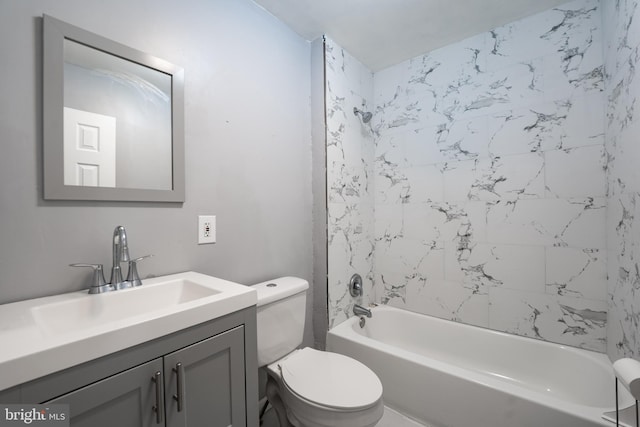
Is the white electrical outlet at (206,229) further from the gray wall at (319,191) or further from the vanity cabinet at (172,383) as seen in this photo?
the gray wall at (319,191)

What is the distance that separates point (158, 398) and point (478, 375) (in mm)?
1460

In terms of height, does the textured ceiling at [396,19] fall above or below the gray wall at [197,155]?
above

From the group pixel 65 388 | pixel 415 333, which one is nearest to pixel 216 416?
pixel 65 388

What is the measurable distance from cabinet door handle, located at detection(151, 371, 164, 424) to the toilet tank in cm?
54

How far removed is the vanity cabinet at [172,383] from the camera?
0.62 metres

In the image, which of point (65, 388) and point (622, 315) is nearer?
point (65, 388)

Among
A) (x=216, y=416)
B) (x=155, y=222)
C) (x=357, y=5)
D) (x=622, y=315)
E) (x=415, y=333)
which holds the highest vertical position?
(x=357, y=5)

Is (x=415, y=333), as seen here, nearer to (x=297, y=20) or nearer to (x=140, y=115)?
(x=140, y=115)

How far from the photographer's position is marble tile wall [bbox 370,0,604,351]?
154 centimetres

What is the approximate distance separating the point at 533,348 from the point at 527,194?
961mm

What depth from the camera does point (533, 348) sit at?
1663 millimetres

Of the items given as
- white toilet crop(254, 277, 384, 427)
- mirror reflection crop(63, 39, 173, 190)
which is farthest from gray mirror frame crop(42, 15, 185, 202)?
white toilet crop(254, 277, 384, 427)

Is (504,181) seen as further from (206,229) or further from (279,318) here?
(206,229)

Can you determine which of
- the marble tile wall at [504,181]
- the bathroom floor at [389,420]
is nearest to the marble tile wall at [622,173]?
the marble tile wall at [504,181]
